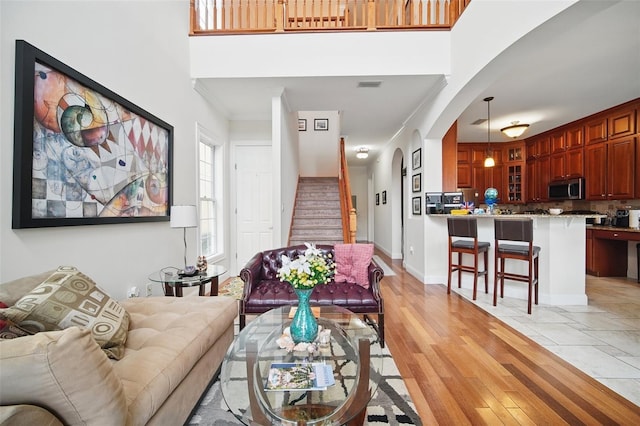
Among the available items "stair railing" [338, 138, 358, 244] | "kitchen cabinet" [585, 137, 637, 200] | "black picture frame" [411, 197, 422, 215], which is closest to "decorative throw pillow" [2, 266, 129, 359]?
"stair railing" [338, 138, 358, 244]

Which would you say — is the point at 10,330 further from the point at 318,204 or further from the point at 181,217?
the point at 318,204

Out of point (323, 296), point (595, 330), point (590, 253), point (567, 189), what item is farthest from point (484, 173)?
point (323, 296)

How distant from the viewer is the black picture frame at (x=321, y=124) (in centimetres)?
792

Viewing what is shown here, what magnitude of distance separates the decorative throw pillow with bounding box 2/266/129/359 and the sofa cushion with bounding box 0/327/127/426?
1.64 ft

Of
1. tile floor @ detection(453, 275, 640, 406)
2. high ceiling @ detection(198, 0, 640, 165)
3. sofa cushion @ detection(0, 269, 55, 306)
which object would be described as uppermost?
high ceiling @ detection(198, 0, 640, 165)

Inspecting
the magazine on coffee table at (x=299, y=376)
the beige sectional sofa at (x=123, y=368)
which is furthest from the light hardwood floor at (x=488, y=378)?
the beige sectional sofa at (x=123, y=368)

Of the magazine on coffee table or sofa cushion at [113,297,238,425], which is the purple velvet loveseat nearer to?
sofa cushion at [113,297,238,425]

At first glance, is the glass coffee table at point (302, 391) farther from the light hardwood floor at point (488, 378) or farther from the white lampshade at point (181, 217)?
the white lampshade at point (181, 217)

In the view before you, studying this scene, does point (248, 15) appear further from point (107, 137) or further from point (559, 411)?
point (559, 411)

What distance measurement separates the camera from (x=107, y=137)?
2.21m

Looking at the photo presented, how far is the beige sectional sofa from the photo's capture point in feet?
2.69

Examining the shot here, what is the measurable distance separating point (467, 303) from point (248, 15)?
15.8 ft

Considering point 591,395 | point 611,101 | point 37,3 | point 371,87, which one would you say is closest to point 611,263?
point 611,101

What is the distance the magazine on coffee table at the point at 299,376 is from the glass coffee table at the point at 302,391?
2cm
